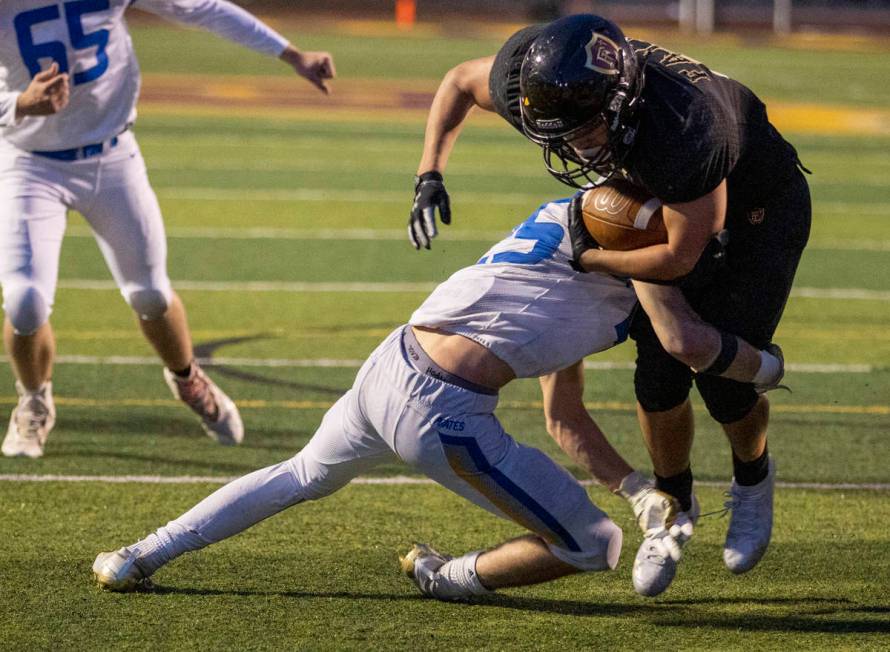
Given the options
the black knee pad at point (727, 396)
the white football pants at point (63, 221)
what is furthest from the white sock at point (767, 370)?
the white football pants at point (63, 221)

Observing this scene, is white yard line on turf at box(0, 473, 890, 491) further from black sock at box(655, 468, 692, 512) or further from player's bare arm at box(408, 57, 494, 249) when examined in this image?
player's bare arm at box(408, 57, 494, 249)

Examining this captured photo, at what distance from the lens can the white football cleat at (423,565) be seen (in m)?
4.05

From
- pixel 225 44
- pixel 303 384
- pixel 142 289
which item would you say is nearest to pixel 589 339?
pixel 142 289

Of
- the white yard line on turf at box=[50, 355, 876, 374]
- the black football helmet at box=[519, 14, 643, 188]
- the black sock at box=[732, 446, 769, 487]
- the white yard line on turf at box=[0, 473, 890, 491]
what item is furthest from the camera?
the white yard line on turf at box=[50, 355, 876, 374]

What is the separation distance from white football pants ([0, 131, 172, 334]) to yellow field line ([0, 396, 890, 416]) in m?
0.90

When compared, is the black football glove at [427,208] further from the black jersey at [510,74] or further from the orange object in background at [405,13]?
the orange object in background at [405,13]

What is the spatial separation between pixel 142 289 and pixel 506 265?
2.14 m

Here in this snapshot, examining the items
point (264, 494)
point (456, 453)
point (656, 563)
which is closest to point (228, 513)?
point (264, 494)

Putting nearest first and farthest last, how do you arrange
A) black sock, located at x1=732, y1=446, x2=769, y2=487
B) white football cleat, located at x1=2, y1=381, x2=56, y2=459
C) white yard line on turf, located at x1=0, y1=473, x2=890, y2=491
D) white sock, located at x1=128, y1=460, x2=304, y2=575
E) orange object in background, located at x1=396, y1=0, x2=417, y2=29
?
white sock, located at x1=128, y1=460, x2=304, y2=575 < black sock, located at x1=732, y1=446, x2=769, y2=487 < white yard line on turf, located at x1=0, y1=473, x2=890, y2=491 < white football cleat, located at x1=2, y1=381, x2=56, y2=459 < orange object in background, located at x1=396, y1=0, x2=417, y2=29

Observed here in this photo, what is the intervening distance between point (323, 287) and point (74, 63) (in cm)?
360

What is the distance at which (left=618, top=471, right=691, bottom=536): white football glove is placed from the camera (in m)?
3.96

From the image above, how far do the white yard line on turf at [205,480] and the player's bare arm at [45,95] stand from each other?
123cm

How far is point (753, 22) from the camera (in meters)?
37.9

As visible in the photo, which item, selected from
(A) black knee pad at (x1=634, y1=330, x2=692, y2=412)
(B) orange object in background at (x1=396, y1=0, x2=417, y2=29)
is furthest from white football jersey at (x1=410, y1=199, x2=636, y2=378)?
(B) orange object in background at (x1=396, y1=0, x2=417, y2=29)
